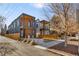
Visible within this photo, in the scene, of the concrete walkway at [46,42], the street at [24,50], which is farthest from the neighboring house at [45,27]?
the street at [24,50]

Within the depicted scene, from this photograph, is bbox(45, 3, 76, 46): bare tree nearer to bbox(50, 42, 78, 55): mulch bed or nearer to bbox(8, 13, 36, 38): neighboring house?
bbox(50, 42, 78, 55): mulch bed

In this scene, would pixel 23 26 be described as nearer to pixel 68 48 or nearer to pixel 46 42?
pixel 46 42

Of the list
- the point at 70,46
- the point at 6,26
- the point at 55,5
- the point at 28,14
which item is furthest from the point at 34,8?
the point at 70,46

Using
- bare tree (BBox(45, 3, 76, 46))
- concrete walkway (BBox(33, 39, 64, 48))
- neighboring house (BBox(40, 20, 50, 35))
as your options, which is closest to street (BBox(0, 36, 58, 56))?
concrete walkway (BBox(33, 39, 64, 48))

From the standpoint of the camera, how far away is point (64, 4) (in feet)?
7.04

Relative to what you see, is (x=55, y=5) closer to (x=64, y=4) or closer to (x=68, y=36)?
(x=64, y=4)

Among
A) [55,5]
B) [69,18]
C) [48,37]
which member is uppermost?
[55,5]

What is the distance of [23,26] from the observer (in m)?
2.19

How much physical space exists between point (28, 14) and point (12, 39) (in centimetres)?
34

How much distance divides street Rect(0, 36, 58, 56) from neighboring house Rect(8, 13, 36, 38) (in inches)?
4.0

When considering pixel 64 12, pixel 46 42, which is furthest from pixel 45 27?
pixel 64 12

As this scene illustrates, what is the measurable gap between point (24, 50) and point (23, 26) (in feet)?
0.89

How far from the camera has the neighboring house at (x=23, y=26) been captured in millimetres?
2166

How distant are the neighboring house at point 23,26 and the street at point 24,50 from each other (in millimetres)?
101
